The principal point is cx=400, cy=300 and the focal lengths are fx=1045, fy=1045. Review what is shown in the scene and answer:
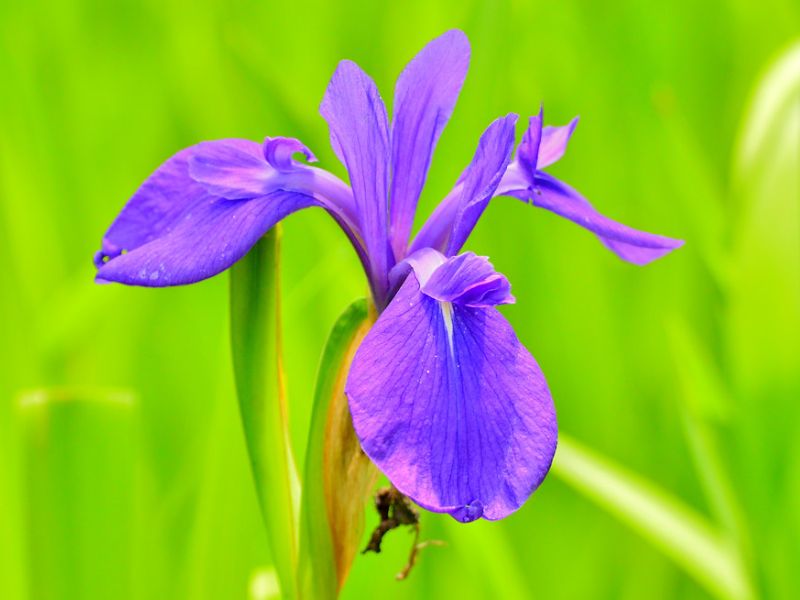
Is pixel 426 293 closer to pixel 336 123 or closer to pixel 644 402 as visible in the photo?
pixel 336 123

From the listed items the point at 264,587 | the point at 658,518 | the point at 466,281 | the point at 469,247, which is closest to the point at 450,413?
the point at 466,281

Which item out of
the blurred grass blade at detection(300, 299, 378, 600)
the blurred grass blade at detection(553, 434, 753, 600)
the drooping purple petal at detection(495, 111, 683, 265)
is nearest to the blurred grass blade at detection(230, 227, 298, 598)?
the blurred grass blade at detection(300, 299, 378, 600)

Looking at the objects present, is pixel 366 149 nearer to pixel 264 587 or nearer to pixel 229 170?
Result: pixel 229 170

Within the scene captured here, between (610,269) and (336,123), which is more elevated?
(336,123)

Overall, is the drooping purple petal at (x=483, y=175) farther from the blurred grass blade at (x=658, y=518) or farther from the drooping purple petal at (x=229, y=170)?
the blurred grass blade at (x=658, y=518)

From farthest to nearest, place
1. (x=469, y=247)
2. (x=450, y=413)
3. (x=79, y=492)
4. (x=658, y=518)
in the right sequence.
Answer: (x=469, y=247)
(x=658, y=518)
(x=79, y=492)
(x=450, y=413)

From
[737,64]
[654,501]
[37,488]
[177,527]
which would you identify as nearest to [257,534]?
[177,527]
